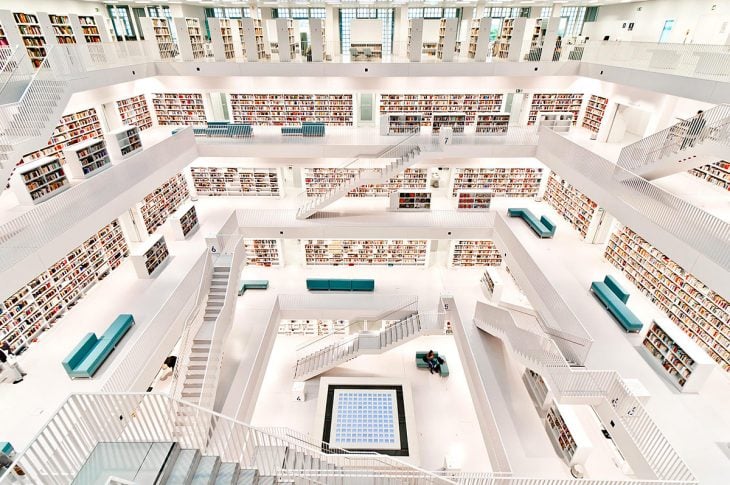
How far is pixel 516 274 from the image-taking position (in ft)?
37.2

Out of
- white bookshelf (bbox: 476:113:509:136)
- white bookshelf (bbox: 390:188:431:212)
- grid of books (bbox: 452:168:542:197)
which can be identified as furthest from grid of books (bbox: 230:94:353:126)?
grid of books (bbox: 452:168:542:197)

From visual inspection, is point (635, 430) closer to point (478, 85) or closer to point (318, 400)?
point (318, 400)

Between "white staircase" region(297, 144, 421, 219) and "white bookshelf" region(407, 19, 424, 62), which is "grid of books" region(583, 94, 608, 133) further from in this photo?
"white staircase" region(297, 144, 421, 219)

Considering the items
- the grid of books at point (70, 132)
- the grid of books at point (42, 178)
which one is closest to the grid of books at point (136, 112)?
the grid of books at point (70, 132)

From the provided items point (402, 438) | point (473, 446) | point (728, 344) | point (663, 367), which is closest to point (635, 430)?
point (663, 367)

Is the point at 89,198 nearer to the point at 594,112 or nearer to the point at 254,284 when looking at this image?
the point at 254,284

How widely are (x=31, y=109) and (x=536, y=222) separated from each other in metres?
14.1

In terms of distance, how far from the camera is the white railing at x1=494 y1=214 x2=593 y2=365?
7.42 metres

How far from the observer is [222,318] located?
9.30 metres

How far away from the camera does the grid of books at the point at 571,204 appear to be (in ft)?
39.0

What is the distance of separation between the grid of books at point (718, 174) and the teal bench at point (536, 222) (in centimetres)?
404

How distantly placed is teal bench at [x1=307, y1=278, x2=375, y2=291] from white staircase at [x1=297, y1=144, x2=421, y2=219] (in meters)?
2.43

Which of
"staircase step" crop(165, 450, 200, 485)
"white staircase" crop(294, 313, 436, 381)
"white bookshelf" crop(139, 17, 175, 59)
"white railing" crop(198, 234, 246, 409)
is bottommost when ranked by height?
"white staircase" crop(294, 313, 436, 381)

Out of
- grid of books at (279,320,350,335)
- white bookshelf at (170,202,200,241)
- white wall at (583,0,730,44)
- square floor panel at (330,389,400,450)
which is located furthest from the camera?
grid of books at (279,320,350,335)
